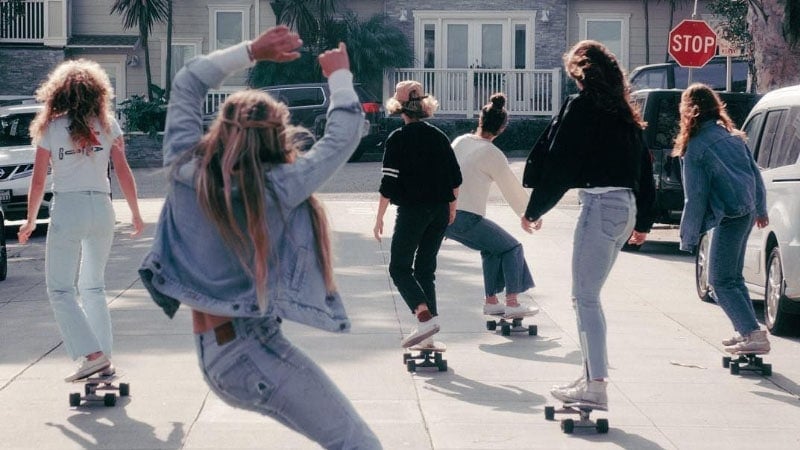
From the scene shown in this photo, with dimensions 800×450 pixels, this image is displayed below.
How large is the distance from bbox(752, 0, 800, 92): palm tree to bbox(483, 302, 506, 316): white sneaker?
1078cm

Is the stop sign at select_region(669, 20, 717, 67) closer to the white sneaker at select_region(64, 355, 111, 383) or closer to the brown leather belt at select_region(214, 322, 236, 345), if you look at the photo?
the white sneaker at select_region(64, 355, 111, 383)

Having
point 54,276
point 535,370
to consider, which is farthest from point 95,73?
point 535,370

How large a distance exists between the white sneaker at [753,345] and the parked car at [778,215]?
1.29m

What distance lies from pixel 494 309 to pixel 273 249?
581 centimetres

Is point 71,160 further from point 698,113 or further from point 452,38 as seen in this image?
point 452,38

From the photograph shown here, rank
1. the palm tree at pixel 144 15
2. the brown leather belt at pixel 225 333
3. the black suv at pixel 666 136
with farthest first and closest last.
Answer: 1. the palm tree at pixel 144 15
2. the black suv at pixel 666 136
3. the brown leather belt at pixel 225 333

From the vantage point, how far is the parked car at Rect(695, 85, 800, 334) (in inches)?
388

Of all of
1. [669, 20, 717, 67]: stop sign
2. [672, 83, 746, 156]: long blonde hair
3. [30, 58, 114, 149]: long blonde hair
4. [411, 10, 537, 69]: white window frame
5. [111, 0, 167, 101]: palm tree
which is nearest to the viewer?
[30, 58, 114, 149]: long blonde hair

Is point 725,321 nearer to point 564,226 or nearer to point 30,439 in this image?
point 30,439

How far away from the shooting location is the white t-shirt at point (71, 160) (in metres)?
7.43

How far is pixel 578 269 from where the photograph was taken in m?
6.84

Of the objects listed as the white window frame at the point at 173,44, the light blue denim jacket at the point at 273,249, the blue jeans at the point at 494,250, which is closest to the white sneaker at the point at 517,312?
the blue jeans at the point at 494,250

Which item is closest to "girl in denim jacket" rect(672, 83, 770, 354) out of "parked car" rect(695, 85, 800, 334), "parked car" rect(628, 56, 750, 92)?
"parked car" rect(695, 85, 800, 334)

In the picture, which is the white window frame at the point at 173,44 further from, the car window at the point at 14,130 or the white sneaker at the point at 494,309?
the white sneaker at the point at 494,309
